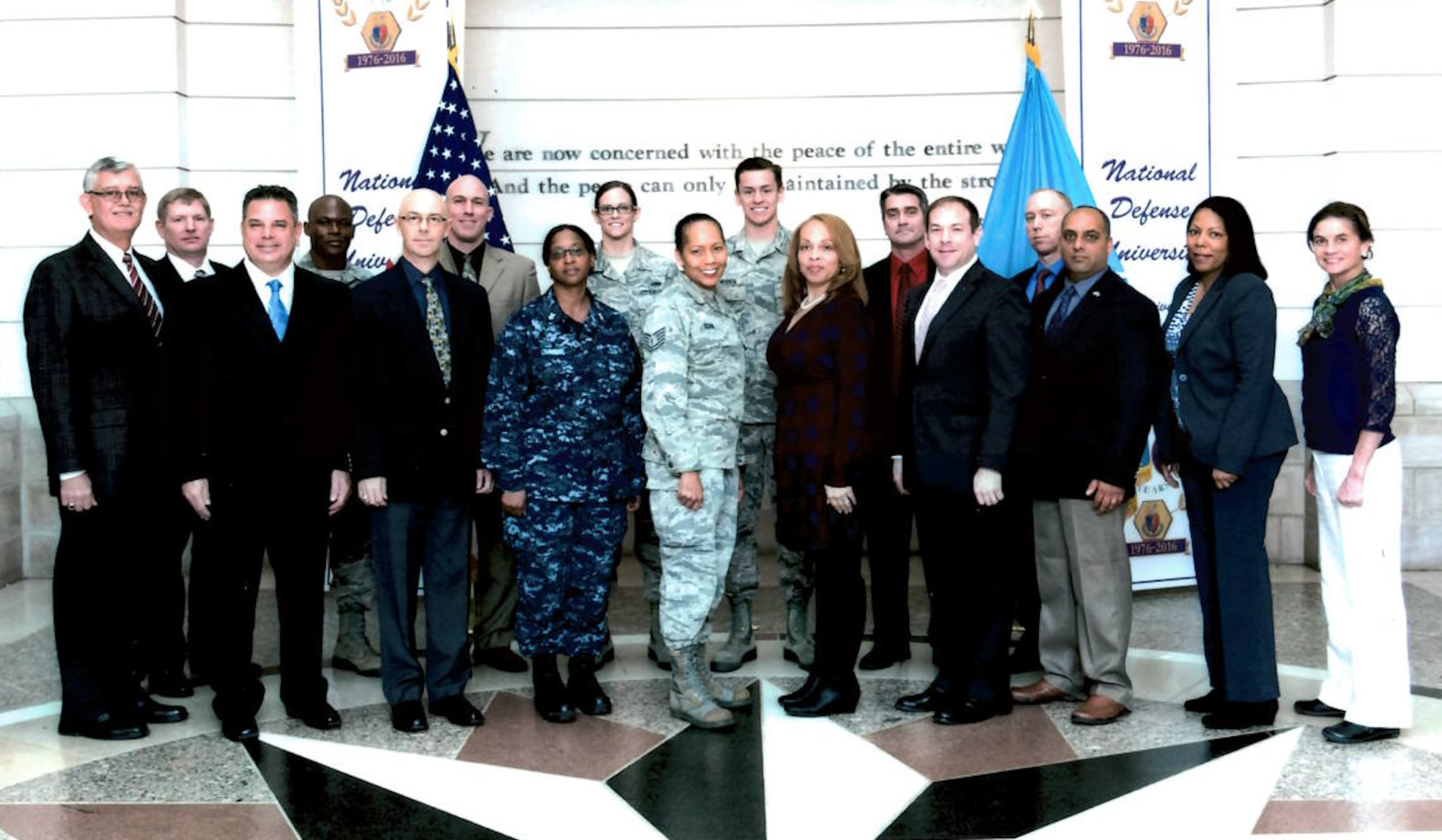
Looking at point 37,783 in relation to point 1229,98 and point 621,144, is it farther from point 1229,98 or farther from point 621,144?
point 1229,98

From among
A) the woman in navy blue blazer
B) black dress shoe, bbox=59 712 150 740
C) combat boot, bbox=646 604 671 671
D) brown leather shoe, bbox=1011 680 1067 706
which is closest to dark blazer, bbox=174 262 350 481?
black dress shoe, bbox=59 712 150 740

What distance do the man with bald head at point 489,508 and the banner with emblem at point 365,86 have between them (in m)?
1.47

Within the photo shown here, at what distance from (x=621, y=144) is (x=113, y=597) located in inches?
145

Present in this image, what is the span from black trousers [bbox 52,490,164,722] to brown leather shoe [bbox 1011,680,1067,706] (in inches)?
108

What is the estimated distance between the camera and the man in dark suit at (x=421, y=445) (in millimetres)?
3975

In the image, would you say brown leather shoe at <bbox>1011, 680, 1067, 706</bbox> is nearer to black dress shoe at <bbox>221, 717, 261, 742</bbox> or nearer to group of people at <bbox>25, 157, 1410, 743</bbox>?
group of people at <bbox>25, 157, 1410, 743</bbox>

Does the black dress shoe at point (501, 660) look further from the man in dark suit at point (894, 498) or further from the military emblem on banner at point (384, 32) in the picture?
the military emblem on banner at point (384, 32)

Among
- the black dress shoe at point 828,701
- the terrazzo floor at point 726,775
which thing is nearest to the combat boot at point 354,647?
the terrazzo floor at point 726,775

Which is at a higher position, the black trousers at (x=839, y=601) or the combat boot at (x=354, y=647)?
the black trousers at (x=839, y=601)

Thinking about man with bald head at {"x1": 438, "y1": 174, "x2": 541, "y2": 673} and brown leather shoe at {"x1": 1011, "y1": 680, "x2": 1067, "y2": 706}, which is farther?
man with bald head at {"x1": 438, "y1": 174, "x2": 541, "y2": 673}

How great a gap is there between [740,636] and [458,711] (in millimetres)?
1118

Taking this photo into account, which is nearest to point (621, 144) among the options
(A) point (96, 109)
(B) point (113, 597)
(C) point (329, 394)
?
(A) point (96, 109)

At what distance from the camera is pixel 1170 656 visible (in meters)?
4.84

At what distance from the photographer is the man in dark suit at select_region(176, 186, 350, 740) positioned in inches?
152
